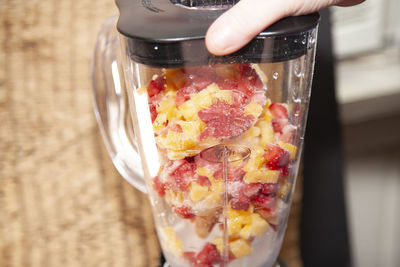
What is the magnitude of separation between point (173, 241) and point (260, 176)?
115 millimetres

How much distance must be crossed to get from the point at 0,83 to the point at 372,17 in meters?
0.74

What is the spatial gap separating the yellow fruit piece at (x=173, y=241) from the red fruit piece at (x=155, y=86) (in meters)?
0.14

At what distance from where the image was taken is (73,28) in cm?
53

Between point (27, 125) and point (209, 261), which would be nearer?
point (209, 261)

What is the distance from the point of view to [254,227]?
389 mm

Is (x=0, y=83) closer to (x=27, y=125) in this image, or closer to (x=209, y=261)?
(x=27, y=125)

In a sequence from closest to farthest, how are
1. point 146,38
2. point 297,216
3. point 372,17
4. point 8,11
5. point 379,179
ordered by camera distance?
point 146,38 → point 8,11 → point 297,216 → point 372,17 → point 379,179

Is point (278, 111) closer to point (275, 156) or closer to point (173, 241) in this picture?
point (275, 156)

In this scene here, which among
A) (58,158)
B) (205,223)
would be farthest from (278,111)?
(58,158)

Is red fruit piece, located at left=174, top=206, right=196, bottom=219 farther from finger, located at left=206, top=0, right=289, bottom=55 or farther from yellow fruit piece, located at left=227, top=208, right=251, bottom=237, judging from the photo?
finger, located at left=206, top=0, right=289, bottom=55

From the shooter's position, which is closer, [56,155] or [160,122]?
[160,122]

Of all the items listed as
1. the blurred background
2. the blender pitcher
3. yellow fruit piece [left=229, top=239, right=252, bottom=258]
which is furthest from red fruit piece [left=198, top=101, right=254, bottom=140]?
the blurred background

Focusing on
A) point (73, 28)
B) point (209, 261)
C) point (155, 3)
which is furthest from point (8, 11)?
point (209, 261)

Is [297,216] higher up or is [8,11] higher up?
[8,11]
